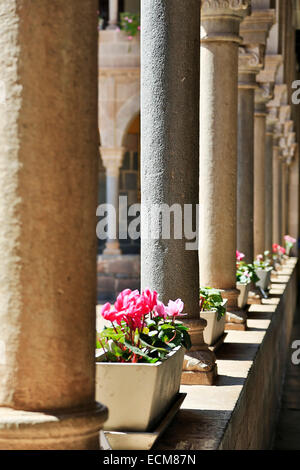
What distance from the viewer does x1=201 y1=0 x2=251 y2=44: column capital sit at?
574 cm

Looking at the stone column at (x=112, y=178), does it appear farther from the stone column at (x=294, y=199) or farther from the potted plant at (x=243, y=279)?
the stone column at (x=294, y=199)

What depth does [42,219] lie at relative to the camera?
2109 millimetres

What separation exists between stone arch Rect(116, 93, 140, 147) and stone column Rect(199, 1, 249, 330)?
1089 cm

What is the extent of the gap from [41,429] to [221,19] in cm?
415

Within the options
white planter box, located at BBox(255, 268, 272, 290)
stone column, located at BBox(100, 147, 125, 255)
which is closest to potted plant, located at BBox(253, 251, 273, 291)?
white planter box, located at BBox(255, 268, 272, 290)

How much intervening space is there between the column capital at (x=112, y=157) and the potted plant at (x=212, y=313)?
12.0 meters

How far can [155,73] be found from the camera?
4008 mm

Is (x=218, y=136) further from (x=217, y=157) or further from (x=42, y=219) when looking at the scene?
(x=42, y=219)

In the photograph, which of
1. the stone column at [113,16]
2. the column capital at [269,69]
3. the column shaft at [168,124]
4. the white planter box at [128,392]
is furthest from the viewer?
the stone column at [113,16]

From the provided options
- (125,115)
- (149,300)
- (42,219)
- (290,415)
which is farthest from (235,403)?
(125,115)

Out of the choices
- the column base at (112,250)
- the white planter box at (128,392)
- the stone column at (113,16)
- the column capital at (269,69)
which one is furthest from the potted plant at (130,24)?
the white planter box at (128,392)

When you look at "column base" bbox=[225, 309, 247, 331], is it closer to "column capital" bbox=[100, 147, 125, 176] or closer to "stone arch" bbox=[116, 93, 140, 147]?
"stone arch" bbox=[116, 93, 140, 147]

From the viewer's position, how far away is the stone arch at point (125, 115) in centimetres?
1677
